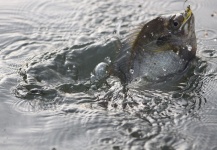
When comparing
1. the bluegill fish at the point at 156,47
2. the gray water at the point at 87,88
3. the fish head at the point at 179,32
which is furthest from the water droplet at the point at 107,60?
the fish head at the point at 179,32

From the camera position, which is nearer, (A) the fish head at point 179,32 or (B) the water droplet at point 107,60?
(A) the fish head at point 179,32

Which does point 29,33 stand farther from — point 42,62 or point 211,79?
point 211,79

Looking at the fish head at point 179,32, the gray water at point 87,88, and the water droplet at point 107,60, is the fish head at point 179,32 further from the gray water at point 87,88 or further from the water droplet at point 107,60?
the water droplet at point 107,60

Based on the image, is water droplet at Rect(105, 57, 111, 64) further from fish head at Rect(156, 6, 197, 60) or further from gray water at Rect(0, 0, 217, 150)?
fish head at Rect(156, 6, 197, 60)

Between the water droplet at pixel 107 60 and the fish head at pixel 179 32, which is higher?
the fish head at pixel 179 32

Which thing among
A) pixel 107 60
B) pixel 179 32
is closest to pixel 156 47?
pixel 179 32

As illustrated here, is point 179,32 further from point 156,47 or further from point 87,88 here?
point 87,88
